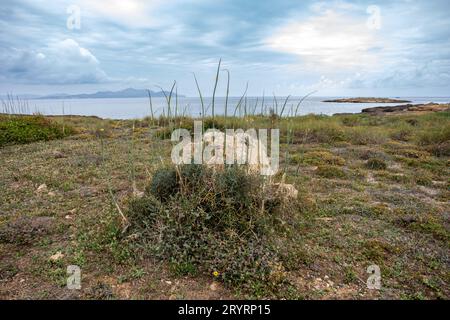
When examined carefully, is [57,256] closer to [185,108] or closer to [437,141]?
[185,108]

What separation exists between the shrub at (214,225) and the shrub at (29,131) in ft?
30.2

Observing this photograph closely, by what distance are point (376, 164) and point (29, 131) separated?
12027 millimetres

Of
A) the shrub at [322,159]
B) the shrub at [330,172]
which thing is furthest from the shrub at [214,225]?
the shrub at [322,159]

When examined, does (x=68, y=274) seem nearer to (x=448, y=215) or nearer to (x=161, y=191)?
(x=161, y=191)

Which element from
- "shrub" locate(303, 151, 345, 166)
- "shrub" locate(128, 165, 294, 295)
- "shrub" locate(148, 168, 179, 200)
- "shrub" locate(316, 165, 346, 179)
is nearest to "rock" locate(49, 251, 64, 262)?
"shrub" locate(128, 165, 294, 295)

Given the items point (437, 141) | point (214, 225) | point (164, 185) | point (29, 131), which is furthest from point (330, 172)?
point (29, 131)

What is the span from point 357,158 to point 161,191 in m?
7.35

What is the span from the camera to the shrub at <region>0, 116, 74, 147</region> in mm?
10922

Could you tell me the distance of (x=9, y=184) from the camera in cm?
616

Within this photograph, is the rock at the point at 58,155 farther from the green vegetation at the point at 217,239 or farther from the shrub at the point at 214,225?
the shrub at the point at 214,225

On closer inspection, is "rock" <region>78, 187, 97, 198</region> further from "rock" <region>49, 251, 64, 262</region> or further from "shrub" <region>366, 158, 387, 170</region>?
"shrub" <region>366, 158, 387, 170</region>

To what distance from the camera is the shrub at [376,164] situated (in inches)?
331
